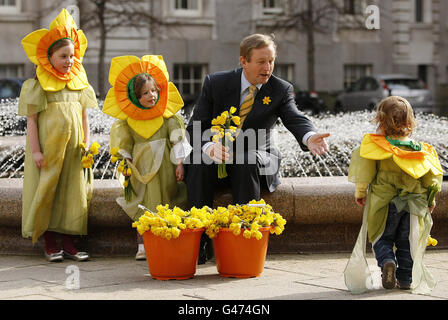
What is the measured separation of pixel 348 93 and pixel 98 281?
2119cm

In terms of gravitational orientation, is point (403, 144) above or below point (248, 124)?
below

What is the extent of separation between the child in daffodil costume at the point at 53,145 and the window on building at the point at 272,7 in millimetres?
22862

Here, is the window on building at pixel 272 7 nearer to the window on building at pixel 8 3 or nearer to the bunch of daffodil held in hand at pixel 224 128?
the window on building at pixel 8 3

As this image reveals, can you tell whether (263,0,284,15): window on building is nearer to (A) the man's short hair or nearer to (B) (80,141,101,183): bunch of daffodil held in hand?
(B) (80,141,101,183): bunch of daffodil held in hand

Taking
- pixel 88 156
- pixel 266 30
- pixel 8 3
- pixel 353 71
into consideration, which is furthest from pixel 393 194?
pixel 353 71

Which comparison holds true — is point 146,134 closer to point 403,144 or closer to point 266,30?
point 403,144

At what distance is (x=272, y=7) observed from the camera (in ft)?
94.5

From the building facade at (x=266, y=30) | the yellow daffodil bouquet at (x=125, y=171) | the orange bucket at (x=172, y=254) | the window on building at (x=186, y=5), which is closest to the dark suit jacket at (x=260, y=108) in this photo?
the yellow daffodil bouquet at (x=125, y=171)

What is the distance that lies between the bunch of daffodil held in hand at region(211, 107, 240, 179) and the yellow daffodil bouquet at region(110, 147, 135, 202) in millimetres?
677

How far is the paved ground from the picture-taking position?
470cm

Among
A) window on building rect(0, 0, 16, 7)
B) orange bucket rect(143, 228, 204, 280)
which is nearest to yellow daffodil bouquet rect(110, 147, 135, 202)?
orange bucket rect(143, 228, 204, 280)

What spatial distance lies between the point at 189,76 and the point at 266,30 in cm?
300

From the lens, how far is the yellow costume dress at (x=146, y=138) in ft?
19.3

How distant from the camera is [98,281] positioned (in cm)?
520
